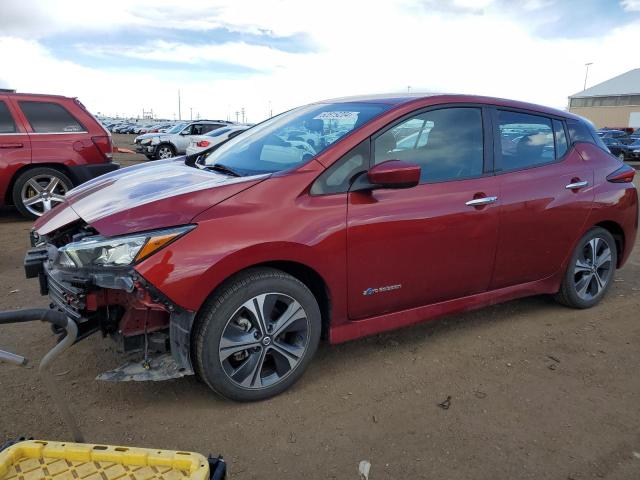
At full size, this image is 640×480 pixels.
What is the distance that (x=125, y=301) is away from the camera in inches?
105

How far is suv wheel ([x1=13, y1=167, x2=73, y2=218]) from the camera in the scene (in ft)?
23.5

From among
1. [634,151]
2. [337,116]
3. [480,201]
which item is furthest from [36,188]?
[634,151]

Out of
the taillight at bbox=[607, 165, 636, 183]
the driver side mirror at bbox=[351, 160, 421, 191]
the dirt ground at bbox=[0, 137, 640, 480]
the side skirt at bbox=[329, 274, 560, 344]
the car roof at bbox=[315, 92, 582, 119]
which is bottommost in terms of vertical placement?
the dirt ground at bbox=[0, 137, 640, 480]

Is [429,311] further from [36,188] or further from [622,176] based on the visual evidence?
[36,188]

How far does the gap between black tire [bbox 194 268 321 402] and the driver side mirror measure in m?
0.73

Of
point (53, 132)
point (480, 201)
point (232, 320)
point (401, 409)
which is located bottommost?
point (401, 409)

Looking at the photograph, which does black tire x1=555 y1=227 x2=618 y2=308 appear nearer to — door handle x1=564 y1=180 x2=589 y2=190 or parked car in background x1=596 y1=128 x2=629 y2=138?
door handle x1=564 y1=180 x2=589 y2=190

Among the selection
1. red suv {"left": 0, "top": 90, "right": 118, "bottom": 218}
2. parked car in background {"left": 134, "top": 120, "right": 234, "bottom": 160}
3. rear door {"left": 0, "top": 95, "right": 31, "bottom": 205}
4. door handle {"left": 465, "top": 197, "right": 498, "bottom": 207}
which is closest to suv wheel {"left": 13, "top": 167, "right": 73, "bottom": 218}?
red suv {"left": 0, "top": 90, "right": 118, "bottom": 218}

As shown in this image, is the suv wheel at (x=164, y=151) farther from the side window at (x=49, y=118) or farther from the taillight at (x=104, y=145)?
the side window at (x=49, y=118)

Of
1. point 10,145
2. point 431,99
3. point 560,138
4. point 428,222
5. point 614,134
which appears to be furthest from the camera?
point 614,134

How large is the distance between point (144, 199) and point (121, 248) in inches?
14.9

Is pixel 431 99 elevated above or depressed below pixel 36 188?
above

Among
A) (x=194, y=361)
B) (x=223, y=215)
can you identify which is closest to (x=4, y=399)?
(x=194, y=361)

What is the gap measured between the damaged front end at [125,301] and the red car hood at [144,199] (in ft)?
0.25
